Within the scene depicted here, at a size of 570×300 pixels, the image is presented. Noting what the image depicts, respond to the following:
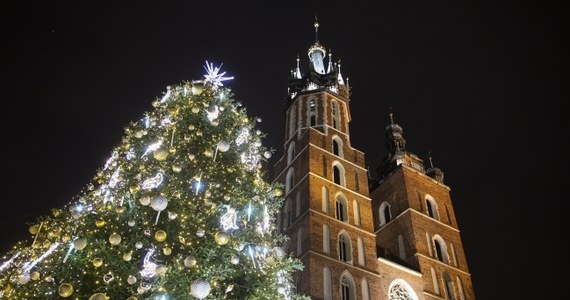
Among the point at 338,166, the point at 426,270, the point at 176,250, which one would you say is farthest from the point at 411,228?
the point at 176,250

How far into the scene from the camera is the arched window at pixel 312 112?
2968cm

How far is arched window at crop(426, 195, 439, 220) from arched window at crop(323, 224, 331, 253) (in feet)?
35.4

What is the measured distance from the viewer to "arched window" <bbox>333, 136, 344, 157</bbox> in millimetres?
27770

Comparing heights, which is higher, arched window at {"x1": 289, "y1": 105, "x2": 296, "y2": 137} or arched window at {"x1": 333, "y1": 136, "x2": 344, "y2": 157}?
arched window at {"x1": 289, "y1": 105, "x2": 296, "y2": 137}

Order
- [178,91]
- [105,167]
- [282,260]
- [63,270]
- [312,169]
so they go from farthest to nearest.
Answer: [312,169]
[178,91]
[105,167]
[282,260]
[63,270]

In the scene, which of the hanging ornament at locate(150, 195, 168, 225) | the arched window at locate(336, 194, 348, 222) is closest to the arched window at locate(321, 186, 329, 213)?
the arched window at locate(336, 194, 348, 222)

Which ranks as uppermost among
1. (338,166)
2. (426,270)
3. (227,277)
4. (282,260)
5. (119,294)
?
(338,166)

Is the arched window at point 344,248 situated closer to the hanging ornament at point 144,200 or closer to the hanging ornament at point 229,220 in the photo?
the hanging ornament at point 229,220

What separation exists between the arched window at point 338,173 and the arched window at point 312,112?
400cm

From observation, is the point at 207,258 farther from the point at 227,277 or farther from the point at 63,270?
the point at 63,270

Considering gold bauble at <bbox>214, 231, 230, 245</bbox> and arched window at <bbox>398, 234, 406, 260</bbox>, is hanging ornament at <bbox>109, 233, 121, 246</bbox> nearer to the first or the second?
gold bauble at <bbox>214, 231, 230, 245</bbox>

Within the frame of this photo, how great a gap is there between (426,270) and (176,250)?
20.6 m

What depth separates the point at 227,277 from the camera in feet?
25.6

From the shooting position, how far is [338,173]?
26438 millimetres
